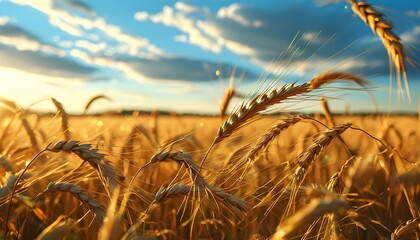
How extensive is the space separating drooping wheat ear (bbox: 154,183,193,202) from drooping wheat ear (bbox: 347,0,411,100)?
0.95m

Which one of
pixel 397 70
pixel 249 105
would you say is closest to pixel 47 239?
pixel 249 105

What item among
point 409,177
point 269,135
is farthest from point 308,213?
point 269,135

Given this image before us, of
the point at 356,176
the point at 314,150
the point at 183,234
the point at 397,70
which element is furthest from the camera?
the point at 183,234

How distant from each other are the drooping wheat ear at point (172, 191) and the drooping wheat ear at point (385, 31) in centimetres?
95

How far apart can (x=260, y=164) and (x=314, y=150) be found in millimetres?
1518

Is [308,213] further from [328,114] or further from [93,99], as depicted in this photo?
[93,99]

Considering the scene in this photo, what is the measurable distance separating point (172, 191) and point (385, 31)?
1.15 metres

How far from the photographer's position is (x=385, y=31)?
2.11 metres

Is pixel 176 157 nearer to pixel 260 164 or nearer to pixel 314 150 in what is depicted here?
pixel 314 150

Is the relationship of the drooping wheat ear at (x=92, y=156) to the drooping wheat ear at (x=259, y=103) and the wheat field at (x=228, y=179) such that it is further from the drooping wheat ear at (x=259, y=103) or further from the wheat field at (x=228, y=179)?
the drooping wheat ear at (x=259, y=103)

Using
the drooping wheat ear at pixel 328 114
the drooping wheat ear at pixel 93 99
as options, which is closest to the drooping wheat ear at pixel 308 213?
the drooping wheat ear at pixel 328 114

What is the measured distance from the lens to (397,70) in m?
2.01

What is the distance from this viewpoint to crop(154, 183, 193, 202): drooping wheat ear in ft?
5.45

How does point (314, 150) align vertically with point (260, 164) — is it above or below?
above
